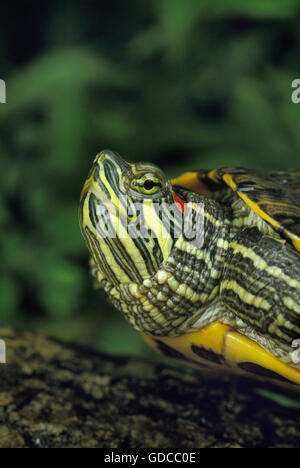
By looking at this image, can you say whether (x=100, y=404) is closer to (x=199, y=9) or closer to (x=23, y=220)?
(x=23, y=220)

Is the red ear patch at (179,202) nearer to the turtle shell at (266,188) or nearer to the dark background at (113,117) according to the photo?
the turtle shell at (266,188)

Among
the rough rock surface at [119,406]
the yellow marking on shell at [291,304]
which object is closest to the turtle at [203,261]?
the yellow marking on shell at [291,304]

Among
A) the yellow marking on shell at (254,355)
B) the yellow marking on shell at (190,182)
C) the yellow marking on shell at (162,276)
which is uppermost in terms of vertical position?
the yellow marking on shell at (190,182)

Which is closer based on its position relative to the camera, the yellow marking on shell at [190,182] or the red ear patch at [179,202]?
the red ear patch at [179,202]

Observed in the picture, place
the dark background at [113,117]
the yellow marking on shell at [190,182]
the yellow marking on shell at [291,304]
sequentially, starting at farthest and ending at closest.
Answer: the dark background at [113,117]
the yellow marking on shell at [190,182]
the yellow marking on shell at [291,304]

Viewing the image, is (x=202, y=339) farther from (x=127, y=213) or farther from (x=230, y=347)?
(x=127, y=213)

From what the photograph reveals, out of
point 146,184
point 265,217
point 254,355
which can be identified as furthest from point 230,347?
point 146,184
